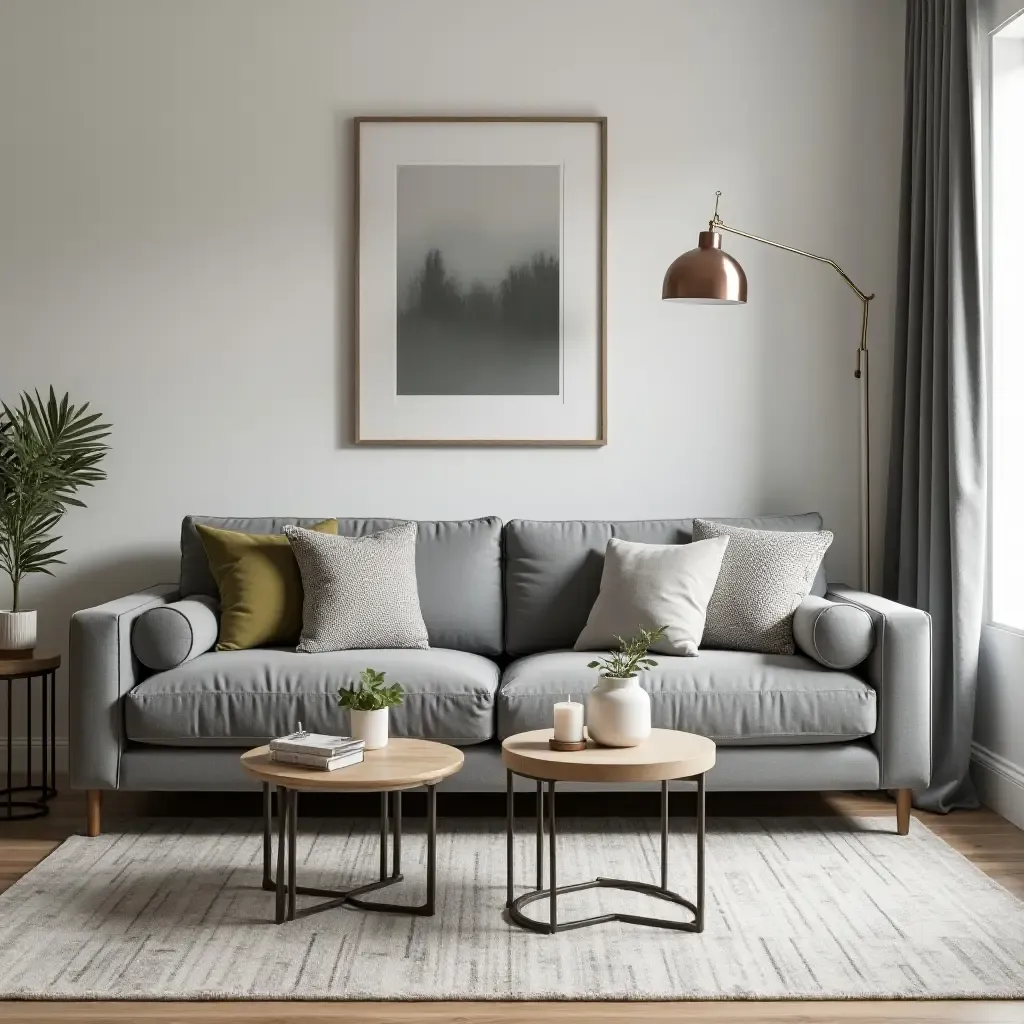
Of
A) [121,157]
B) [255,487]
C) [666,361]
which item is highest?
[121,157]

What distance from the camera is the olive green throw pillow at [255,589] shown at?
3828 millimetres

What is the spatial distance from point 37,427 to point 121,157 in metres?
1.09

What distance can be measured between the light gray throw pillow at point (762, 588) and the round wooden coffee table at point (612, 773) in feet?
3.02

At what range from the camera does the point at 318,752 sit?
2.73 metres

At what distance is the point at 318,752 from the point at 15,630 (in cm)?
168

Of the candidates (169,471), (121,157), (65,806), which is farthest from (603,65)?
(65,806)

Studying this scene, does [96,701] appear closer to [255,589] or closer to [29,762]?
[255,589]

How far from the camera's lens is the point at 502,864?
10.6 ft

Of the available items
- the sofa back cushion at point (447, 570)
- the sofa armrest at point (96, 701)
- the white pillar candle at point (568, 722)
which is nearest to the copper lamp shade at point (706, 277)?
the sofa back cushion at point (447, 570)

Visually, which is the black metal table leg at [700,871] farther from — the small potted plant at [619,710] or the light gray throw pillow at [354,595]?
the light gray throw pillow at [354,595]

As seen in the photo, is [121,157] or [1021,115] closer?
[1021,115]

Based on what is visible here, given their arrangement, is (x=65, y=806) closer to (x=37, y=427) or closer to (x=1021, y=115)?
(x=37, y=427)

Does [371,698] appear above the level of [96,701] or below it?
above

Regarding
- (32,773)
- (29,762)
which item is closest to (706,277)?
(29,762)
